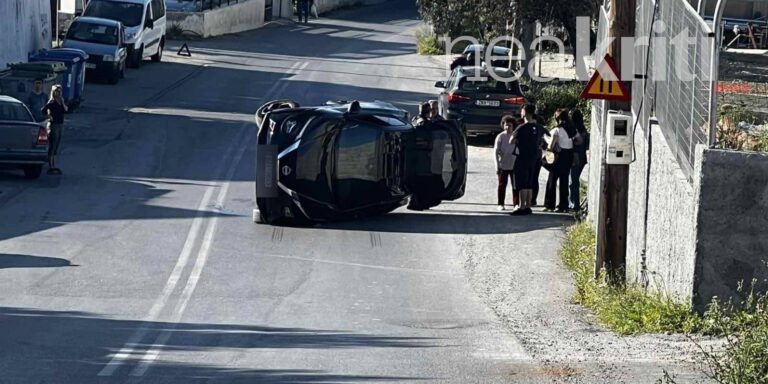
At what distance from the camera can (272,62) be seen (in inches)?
1860

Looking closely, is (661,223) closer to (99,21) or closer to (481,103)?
(481,103)

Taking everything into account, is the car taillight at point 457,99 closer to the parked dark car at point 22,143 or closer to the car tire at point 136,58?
the parked dark car at point 22,143

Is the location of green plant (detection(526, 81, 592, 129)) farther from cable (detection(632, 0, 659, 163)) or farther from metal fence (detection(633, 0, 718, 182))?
cable (detection(632, 0, 659, 163))

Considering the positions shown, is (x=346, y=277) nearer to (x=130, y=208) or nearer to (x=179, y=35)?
(x=130, y=208)

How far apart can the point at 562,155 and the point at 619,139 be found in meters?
5.66

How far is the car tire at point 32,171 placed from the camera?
76.7ft

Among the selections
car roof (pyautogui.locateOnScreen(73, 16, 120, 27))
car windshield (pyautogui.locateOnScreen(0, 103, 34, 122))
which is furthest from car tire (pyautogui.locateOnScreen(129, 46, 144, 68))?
car windshield (pyautogui.locateOnScreen(0, 103, 34, 122))

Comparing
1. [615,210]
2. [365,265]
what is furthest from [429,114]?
[615,210]

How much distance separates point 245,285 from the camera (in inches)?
600

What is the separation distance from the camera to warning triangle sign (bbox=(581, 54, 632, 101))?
14547 mm

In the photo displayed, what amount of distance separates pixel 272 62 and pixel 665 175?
35.0 m

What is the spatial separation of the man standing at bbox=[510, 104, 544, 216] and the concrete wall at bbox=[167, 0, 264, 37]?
116ft

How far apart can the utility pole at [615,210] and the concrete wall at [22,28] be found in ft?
80.8

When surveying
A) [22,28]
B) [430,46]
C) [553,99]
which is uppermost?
[22,28]
